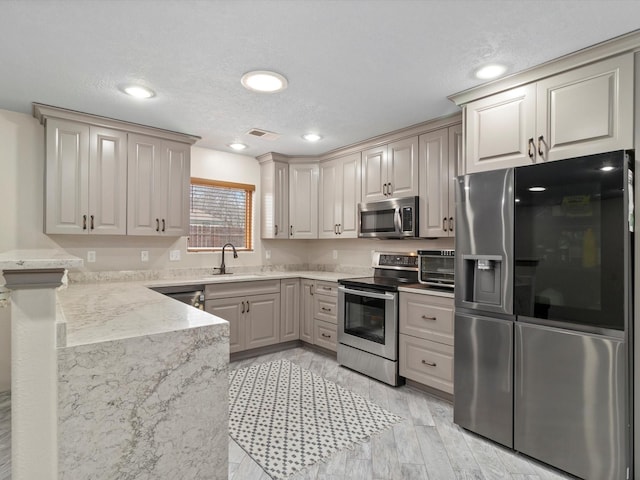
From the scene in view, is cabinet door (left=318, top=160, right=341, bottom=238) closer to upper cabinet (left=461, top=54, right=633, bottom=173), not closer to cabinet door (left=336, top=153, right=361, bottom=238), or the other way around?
cabinet door (left=336, top=153, right=361, bottom=238)

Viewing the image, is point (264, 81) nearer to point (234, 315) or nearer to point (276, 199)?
point (276, 199)

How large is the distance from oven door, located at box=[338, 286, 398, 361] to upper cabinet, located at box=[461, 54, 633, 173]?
1388 millimetres

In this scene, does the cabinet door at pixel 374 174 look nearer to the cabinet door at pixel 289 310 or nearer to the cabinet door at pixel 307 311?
the cabinet door at pixel 307 311

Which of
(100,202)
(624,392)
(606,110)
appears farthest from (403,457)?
(100,202)

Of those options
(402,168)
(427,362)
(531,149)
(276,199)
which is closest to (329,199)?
(276,199)

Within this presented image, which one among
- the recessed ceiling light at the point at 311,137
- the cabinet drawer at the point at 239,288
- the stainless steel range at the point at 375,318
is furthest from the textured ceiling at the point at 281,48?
the cabinet drawer at the point at 239,288

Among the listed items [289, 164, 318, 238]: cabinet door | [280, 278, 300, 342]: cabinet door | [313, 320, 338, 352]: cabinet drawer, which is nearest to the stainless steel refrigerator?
[313, 320, 338, 352]: cabinet drawer

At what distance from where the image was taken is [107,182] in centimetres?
313

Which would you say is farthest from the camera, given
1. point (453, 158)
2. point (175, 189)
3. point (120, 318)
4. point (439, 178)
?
point (175, 189)

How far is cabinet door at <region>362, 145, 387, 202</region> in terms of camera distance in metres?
3.61

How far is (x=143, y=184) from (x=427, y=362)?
301cm

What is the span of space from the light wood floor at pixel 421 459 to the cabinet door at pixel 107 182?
2.17 m

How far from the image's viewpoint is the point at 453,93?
252 centimetres

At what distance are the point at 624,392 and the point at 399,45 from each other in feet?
7.02
